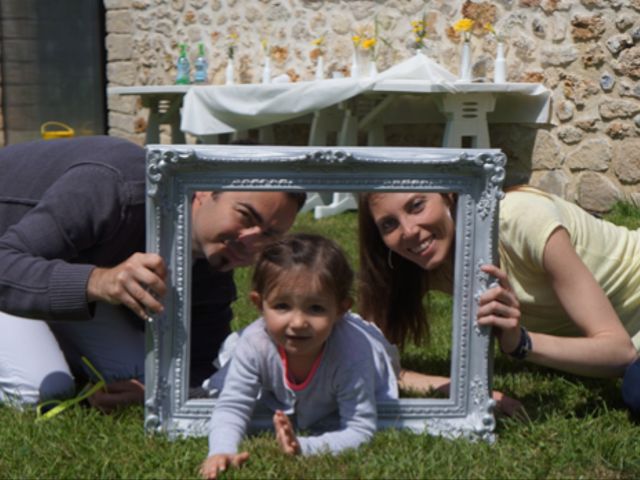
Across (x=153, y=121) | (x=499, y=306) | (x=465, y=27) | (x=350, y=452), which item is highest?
(x=465, y=27)

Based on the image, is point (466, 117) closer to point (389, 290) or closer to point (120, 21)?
point (389, 290)

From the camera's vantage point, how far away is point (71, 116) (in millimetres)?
11344

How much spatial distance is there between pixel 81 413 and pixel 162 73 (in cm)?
790

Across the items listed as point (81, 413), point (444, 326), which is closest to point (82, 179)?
point (81, 413)

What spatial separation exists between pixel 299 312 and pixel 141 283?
366 mm

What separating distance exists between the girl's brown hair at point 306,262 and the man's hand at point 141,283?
24 cm

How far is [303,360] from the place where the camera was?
2.43 m

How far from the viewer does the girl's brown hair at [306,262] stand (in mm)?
2344

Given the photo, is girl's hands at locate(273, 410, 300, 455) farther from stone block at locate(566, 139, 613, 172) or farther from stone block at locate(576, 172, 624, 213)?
stone block at locate(566, 139, 613, 172)

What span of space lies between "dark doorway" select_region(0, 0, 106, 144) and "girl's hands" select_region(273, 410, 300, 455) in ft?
31.1

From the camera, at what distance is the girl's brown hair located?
7.69 ft

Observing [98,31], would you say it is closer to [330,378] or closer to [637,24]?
[637,24]

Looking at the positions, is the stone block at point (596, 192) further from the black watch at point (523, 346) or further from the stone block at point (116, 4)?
the stone block at point (116, 4)

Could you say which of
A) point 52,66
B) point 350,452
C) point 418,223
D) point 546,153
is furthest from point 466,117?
point 52,66
